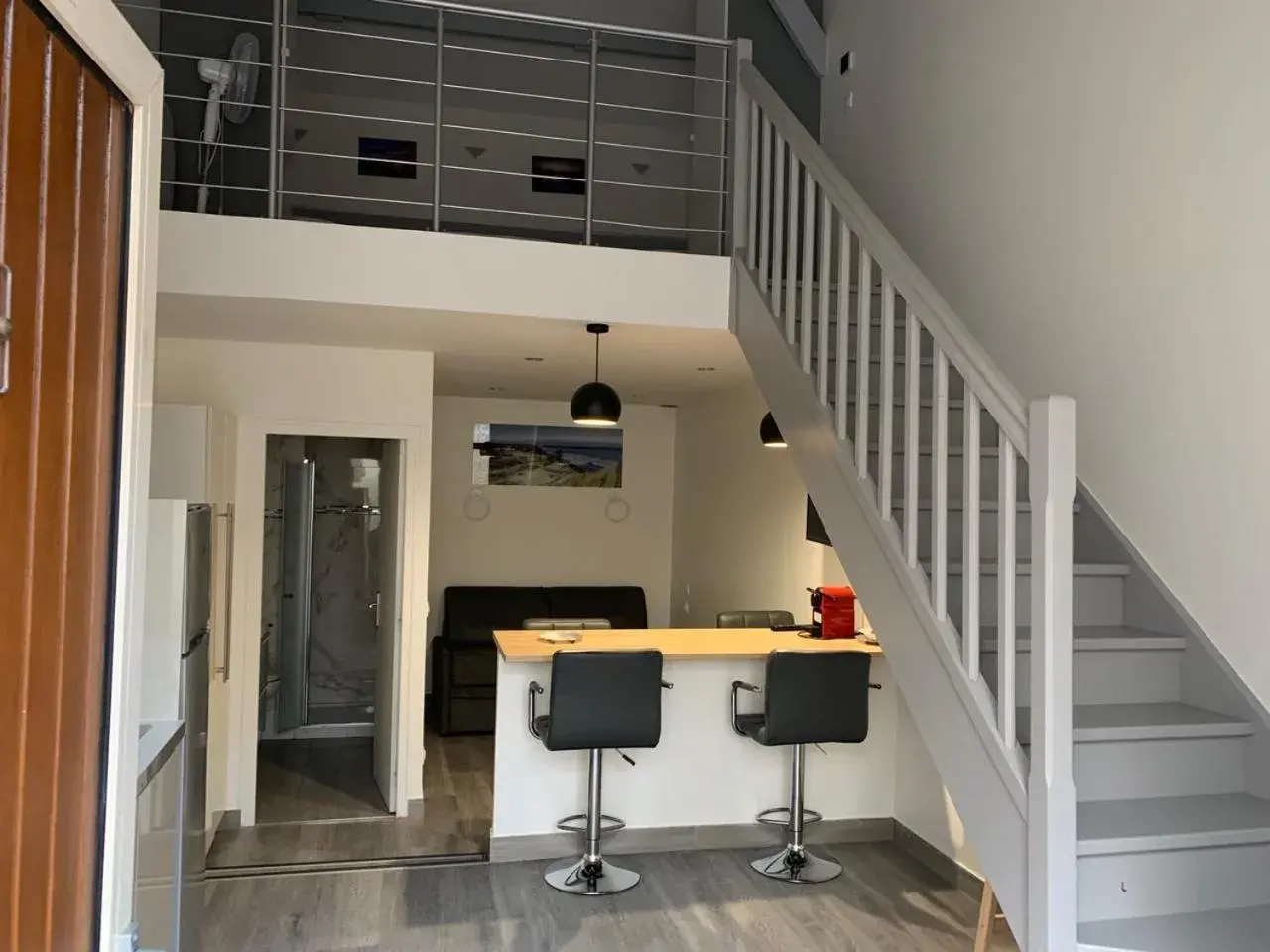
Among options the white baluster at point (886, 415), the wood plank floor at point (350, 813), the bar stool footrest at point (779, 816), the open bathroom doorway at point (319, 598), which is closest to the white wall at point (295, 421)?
the wood plank floor at point (350, 813)

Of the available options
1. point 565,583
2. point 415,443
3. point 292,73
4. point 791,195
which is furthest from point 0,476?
point 565,583

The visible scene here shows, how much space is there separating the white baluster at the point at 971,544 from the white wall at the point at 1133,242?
2.15 feet

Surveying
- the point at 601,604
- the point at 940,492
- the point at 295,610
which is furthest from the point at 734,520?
the point at 940,492

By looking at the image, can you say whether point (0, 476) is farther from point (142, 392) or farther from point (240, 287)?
point (240, 287)

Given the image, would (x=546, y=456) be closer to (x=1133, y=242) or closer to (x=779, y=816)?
(x=779, y=816)

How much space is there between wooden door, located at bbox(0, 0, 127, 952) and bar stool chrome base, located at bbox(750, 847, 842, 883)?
3439 mm

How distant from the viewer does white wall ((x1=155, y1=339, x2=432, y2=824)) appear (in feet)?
15.4

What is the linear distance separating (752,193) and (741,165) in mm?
197

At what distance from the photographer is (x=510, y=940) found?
3.57 meters

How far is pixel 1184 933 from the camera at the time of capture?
1.98 meters

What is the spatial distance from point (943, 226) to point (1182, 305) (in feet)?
4.10

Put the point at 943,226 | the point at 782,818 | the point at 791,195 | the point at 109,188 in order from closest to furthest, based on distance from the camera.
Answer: the point at 109,188
the point at 791,195
the point at 943,226
the point at 782,818

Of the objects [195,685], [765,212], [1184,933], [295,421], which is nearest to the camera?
[1184,933]

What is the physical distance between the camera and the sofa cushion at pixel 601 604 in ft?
24.0
